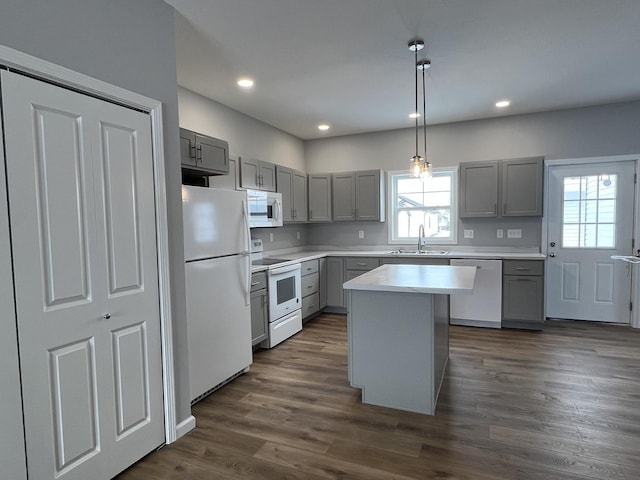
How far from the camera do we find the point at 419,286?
2.32 meters

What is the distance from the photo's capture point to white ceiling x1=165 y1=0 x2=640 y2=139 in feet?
7.56

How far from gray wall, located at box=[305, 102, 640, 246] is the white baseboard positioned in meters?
3.71

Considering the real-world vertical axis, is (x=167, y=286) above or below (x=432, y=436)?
above

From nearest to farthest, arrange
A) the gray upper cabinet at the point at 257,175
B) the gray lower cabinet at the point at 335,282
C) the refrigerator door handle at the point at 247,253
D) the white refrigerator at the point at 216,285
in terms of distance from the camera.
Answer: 1. the white refrigerator at the point at 216,285
2. the refrigerator door handle at the point at 247,253
3. the gray upper cabinet at the point at 257,175
4. the gray lower cabinet at the point at 335,282

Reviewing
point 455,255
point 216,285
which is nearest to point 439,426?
point 216,285

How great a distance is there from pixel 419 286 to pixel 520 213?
2.91 meters

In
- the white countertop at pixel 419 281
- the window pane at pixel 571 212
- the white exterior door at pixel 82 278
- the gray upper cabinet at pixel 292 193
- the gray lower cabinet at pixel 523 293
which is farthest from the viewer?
the gray upper cabinet at pixel 292 193

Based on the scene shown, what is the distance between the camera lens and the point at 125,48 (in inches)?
75.7

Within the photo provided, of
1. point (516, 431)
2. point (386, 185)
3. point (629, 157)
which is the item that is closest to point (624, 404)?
point (516, 431)

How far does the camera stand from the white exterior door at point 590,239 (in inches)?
171

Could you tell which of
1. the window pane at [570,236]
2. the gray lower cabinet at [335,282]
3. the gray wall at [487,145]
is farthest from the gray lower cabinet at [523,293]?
the gray lower cabinet at [335,282]

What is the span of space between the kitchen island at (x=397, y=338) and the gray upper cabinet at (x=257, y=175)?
1.93 m

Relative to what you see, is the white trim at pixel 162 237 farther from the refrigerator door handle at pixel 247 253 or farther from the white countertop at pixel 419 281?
the white countertop at pixel 419 281

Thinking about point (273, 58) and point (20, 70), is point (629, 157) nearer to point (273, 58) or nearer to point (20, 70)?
point (273, 58)
